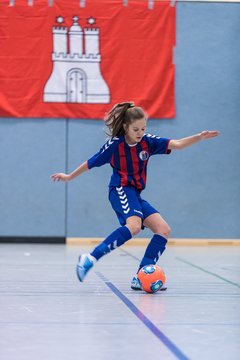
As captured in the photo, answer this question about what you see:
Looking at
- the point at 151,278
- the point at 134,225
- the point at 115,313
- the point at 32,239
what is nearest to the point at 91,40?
the point at 32,239

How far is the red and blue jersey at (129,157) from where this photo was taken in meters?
6.37

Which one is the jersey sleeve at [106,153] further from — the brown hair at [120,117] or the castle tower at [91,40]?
the castle tower at [91,40]

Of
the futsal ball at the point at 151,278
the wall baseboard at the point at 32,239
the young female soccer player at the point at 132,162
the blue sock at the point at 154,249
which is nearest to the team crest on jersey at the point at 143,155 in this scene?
the young female soccer player at the point at 132,162

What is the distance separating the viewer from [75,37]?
1196 centimetres

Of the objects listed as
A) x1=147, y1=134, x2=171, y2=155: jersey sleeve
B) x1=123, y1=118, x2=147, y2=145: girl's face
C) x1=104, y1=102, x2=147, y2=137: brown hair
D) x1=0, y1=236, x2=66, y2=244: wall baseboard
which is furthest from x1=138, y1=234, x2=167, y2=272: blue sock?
x1=0, y1=236, x2=66, y2=244: wall baseboard

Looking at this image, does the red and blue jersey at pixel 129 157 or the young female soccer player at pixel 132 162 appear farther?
the red and blue jersey at pixel 129 157

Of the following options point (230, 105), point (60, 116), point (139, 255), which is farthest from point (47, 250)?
point (230, 105)

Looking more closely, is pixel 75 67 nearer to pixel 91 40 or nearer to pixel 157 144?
pixel 91 40

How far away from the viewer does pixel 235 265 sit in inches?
338

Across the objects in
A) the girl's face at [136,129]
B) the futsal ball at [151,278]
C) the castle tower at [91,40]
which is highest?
the castle tower at [91,40]

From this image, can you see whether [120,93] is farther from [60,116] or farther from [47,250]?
[47,250]

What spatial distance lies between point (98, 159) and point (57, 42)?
592 centimetres

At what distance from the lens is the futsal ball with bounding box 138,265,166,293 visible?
6047 mm

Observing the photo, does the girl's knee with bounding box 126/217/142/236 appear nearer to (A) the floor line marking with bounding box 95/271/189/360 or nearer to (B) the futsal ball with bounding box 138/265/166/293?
(B) the futsal ball with bounding box 138/265/166/293
